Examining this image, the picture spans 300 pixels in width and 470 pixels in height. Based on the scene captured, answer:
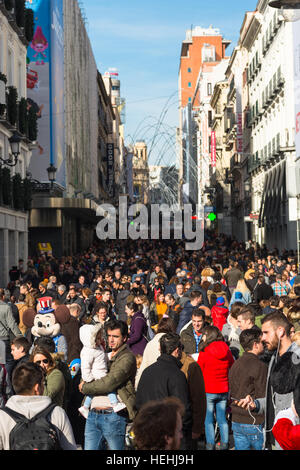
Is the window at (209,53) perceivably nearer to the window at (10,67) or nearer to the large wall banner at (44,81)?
the large wall banner at (44,81)

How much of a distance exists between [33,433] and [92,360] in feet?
8.35

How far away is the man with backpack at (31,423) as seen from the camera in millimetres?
4801

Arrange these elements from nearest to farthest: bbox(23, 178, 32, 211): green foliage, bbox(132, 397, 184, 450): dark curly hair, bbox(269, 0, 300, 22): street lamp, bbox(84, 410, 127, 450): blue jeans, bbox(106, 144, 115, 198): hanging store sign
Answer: bbox(132, 397, 184, 450): dark curly hair → bbox(84, 410, 127, 450): blue jeans → bbox(269, 0, 300, 22): street lamp → bbox(23, 178, 32, 211): green foliage → bbox(106, 144, 115, 198): hanging store sign

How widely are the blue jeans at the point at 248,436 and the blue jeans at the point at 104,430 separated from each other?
99cm

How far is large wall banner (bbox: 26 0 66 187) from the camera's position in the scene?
45094 mm

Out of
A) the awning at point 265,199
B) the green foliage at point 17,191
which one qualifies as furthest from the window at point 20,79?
the awning at point 265,199

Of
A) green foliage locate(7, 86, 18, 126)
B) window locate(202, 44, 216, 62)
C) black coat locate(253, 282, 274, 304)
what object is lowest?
black coat locate(253, 282, 274, 304)

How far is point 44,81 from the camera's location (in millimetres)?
45406

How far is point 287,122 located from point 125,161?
125612mm

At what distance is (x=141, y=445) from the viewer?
3924 millimetres

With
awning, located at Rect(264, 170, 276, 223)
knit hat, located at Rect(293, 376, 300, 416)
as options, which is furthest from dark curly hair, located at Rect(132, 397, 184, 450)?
awning, located at Rect(264, 170, 276, 223)

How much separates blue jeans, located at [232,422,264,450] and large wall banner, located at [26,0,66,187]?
38415 millimetres

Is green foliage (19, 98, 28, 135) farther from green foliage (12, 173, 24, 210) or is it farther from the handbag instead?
the handbag
